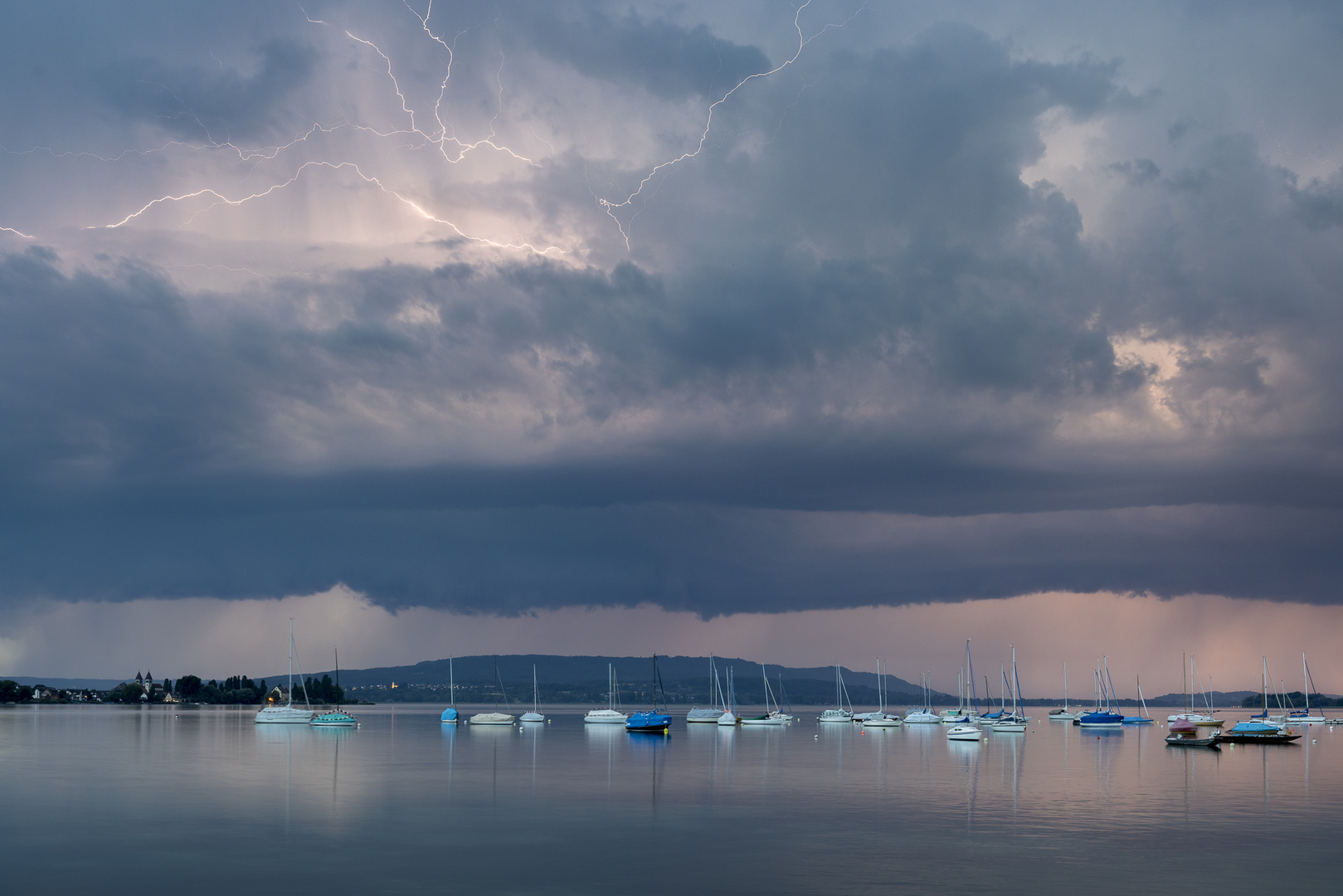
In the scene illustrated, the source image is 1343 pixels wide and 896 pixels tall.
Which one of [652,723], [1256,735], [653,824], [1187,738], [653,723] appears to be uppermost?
[653,824]

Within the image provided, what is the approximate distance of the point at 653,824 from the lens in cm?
5819

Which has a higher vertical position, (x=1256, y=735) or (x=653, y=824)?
(x=653, y=824)

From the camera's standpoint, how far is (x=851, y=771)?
9975 cm

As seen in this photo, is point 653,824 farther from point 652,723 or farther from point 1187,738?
point 652,723

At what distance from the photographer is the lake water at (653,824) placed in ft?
137

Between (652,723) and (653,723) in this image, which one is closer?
(653,723)

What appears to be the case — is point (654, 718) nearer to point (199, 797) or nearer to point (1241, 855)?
point (199, 797)

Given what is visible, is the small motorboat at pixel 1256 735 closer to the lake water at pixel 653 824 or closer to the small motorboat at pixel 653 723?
the lake water at pixel 653 824

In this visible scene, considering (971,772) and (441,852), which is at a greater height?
(441,852)

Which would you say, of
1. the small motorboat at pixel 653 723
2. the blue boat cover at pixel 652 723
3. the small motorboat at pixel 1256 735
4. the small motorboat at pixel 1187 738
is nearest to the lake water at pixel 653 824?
the small motorboat at pixel 1187 738

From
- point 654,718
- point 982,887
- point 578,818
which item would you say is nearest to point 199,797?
point 578,818

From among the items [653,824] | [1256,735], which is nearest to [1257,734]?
[1256,735]

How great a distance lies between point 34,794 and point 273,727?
13211 cm

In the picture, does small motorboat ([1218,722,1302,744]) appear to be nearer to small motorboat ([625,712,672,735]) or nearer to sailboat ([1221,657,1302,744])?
sailboat ([1221,657,1302,744])
